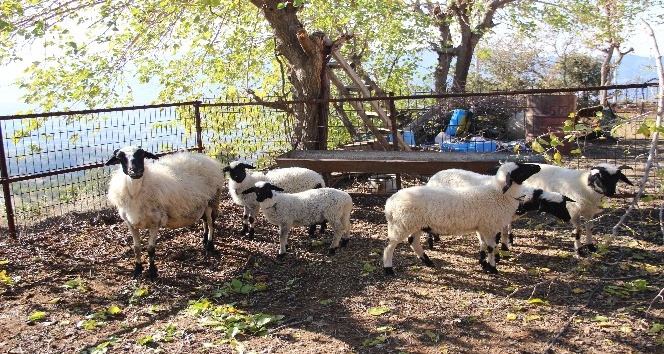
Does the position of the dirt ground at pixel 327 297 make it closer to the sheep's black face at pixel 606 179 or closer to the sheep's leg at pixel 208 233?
the sheep's leg at pixel 208 233

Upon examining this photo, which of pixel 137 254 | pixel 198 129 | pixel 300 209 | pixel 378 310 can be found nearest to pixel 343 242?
pixel 300 209

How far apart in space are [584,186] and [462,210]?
1604mm

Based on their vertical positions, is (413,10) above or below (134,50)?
above

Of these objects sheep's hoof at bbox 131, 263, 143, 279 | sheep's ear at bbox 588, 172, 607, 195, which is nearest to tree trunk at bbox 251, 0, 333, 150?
sheep's hoof at bbox 131, 263, 143, 279

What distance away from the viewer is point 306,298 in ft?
16.6

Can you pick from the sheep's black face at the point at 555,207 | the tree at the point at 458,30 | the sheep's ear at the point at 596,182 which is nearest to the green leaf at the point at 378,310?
the sheep's black face at the point at 555,207

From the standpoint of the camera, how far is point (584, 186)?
6016 millimetres

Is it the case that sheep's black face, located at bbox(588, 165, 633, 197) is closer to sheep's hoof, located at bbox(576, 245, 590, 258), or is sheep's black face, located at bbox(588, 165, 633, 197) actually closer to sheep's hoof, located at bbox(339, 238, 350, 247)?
sheep's hoof, located at bbox(576, 245, 590, 258)

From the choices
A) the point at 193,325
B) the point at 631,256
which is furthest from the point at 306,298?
the point at 631,256

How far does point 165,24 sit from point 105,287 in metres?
5.72

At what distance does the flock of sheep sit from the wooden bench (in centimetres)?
52

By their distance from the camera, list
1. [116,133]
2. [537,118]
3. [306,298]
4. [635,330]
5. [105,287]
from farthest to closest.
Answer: [537,118] < [116,133] < [105,287] < [306,298] < [635,330]

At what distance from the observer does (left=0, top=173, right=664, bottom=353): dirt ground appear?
13.4 ft

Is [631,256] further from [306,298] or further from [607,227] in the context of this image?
[306,298]
